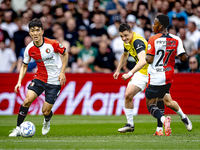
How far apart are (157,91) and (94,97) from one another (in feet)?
19.6

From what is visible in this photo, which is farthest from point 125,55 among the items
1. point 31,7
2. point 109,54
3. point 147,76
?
point 31,7

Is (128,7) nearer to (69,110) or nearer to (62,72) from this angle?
(69,110)

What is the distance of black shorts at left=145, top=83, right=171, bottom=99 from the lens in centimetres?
671

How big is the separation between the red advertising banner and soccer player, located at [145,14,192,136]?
5.69 meters

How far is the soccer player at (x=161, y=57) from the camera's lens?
6.50 metres

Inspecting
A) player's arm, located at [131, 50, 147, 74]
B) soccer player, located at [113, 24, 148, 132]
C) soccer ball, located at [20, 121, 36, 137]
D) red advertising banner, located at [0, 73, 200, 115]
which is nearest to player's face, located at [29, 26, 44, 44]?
soccer player, located at [113, 24, 148, 132]

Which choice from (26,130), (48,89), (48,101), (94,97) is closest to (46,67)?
(48,89)

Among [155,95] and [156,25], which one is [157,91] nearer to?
[155,95]

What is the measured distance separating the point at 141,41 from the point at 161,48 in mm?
821

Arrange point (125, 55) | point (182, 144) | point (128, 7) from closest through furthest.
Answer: point (182, 144), point (125, 55), point (128, 7)

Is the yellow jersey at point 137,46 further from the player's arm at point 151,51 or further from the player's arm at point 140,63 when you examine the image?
the player's arm at point 151,51

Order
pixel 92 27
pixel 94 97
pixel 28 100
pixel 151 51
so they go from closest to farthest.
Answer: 1. pixel 151 51
2. pixel 28 100
3. pixel 94 97
4. pixel 92 27

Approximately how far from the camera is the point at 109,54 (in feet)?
41.8

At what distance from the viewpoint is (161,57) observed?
6.56 metres
